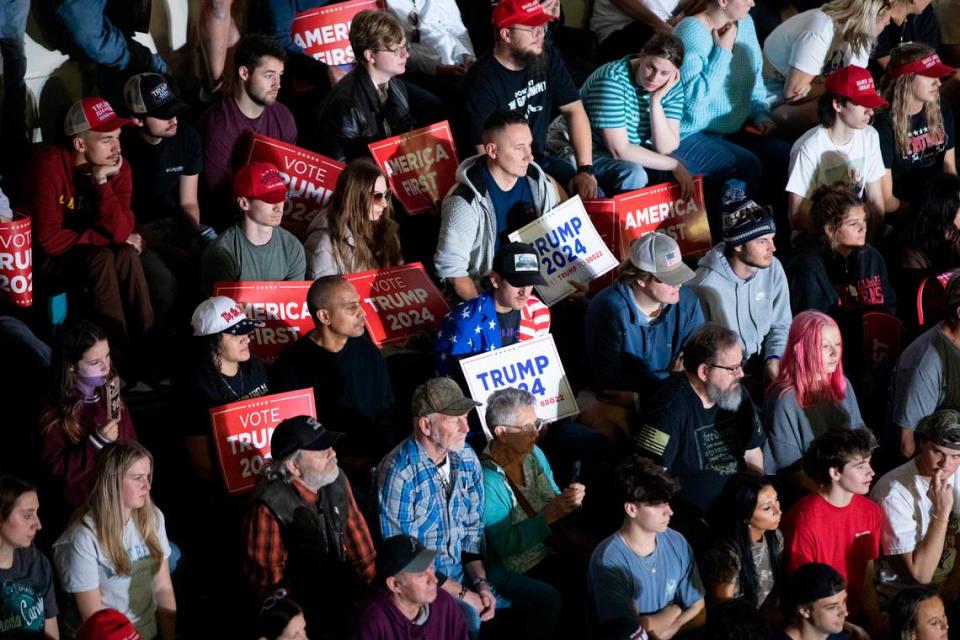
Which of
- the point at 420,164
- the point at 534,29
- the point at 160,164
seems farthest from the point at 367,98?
the point at 160,164

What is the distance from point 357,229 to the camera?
835 centimetres

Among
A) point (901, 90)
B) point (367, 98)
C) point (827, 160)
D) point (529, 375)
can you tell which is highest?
point (367, 98)

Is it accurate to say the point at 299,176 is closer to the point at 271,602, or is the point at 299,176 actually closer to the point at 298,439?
the point at 298,439

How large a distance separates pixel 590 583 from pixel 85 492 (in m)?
2.27

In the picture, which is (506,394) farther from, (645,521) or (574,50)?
(574,50)

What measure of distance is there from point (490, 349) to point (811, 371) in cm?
168

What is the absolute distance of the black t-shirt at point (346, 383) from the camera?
24.7 ft

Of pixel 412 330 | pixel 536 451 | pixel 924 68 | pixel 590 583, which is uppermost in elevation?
pixel 924 68

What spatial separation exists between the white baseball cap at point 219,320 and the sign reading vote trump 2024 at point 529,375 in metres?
1.08

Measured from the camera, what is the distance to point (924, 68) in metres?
10.1

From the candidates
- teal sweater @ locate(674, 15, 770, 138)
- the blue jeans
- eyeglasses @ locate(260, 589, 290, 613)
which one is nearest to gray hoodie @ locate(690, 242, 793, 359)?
teal sweater @ locate(674, 15, 770, 138)

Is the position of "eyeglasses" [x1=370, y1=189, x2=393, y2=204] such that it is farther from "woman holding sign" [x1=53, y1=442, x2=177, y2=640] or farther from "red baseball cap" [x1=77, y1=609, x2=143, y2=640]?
"red baseball cap" [x1=77, y1=609, x2=143, y2=640]

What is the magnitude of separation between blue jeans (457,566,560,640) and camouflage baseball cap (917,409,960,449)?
2.05m

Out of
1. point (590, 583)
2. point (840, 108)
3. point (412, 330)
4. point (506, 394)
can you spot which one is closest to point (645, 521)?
point (590, 583)
